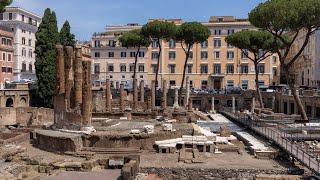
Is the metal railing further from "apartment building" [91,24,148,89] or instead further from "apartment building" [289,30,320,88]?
"apartment building" [91,24,148,89]

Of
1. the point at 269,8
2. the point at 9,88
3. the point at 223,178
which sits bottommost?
the point at 223,178

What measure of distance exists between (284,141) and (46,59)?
37.8 meters

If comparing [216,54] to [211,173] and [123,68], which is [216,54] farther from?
[211,173]

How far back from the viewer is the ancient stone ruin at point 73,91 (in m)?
39.6

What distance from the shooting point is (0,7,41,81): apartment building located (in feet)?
269

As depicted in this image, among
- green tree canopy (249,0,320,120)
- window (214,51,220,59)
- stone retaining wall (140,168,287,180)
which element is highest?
green tree canopy (249,0,320,120)

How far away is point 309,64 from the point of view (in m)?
79.9

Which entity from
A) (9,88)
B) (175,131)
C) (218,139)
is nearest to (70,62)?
(175,131)

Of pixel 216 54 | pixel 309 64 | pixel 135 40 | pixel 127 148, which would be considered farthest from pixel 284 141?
pixel 216 54

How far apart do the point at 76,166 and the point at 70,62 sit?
45.1 ft

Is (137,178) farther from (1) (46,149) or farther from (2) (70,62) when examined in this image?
(2) (70,62)

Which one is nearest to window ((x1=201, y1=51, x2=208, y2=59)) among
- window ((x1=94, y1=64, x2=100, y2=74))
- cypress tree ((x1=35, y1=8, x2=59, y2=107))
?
window ((x1=94, y1=64, x2=100, y2=74))

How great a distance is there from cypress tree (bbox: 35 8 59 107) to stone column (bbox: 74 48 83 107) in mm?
23861

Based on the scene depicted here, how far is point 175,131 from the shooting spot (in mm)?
38594
